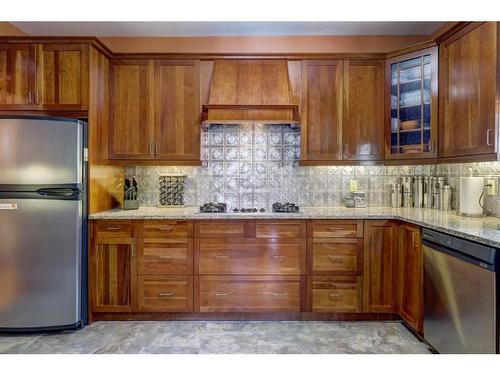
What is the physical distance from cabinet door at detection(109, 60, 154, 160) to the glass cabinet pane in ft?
7.60

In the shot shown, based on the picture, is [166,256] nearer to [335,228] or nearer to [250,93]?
[335,228]

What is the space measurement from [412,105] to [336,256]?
154 cm

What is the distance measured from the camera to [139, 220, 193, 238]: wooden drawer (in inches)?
106

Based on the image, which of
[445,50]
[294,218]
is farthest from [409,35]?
[294,218]

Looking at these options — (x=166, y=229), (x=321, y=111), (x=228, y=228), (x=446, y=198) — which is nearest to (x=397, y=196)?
(x=446, y=198)

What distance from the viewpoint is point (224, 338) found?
2.45 metres

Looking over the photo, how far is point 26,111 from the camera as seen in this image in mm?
2623

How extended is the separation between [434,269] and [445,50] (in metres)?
1.80

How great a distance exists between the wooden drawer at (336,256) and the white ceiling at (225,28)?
6.92ft

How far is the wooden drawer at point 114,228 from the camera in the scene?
2.65 m

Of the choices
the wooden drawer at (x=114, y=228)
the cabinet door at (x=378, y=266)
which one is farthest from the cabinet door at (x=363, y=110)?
the wooden drawer at (x=114, y=228)

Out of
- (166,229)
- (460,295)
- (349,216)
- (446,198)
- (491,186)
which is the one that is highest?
(491,186)

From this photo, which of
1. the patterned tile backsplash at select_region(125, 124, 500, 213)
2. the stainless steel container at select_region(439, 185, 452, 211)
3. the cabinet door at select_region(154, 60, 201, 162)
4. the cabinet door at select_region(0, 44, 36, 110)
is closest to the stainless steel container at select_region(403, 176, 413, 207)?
the patterned tile backsplash at select_region(125, 124, 500, 213)

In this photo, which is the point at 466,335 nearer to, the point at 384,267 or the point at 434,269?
the point at 434,269
